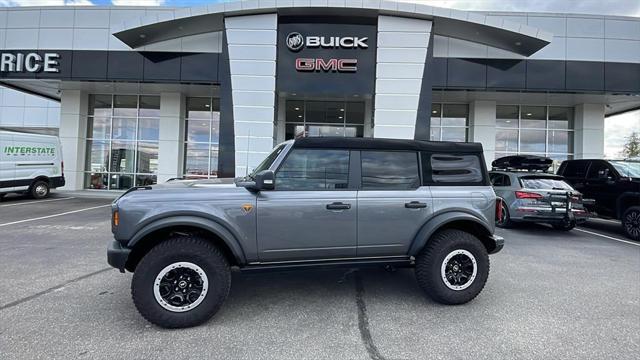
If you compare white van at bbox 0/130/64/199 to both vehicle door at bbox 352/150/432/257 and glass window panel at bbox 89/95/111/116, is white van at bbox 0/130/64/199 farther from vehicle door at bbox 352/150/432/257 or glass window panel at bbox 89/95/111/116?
vehicle door at bbox 352/150/432/257

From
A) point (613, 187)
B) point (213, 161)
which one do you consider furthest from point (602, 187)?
point (213, 161)

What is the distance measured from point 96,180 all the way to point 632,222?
20812 mm

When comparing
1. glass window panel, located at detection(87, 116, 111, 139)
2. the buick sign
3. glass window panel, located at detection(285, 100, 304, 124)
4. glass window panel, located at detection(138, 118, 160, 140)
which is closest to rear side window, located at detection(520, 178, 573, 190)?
the buick sign

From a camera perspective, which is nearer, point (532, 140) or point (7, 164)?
point (7, 164)

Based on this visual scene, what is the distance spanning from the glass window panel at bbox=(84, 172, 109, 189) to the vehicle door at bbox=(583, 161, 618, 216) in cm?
1976

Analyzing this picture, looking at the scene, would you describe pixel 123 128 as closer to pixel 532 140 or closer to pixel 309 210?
pixel 309 210

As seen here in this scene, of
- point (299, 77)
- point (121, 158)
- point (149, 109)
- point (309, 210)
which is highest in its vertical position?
point (299, 77)

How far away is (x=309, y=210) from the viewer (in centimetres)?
368

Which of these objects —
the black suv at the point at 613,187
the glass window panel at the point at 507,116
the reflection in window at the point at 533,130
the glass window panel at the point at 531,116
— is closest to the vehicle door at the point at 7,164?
the black suv at the point at 613,187

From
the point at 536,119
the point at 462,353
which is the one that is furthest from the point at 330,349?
the point at 536,119

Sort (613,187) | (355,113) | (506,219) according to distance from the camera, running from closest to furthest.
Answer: (613,187), (506,219), (355,113)

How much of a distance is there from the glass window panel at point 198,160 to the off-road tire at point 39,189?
5.61 metres

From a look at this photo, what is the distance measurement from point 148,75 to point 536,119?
17793mm

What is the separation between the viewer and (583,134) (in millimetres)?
16250
